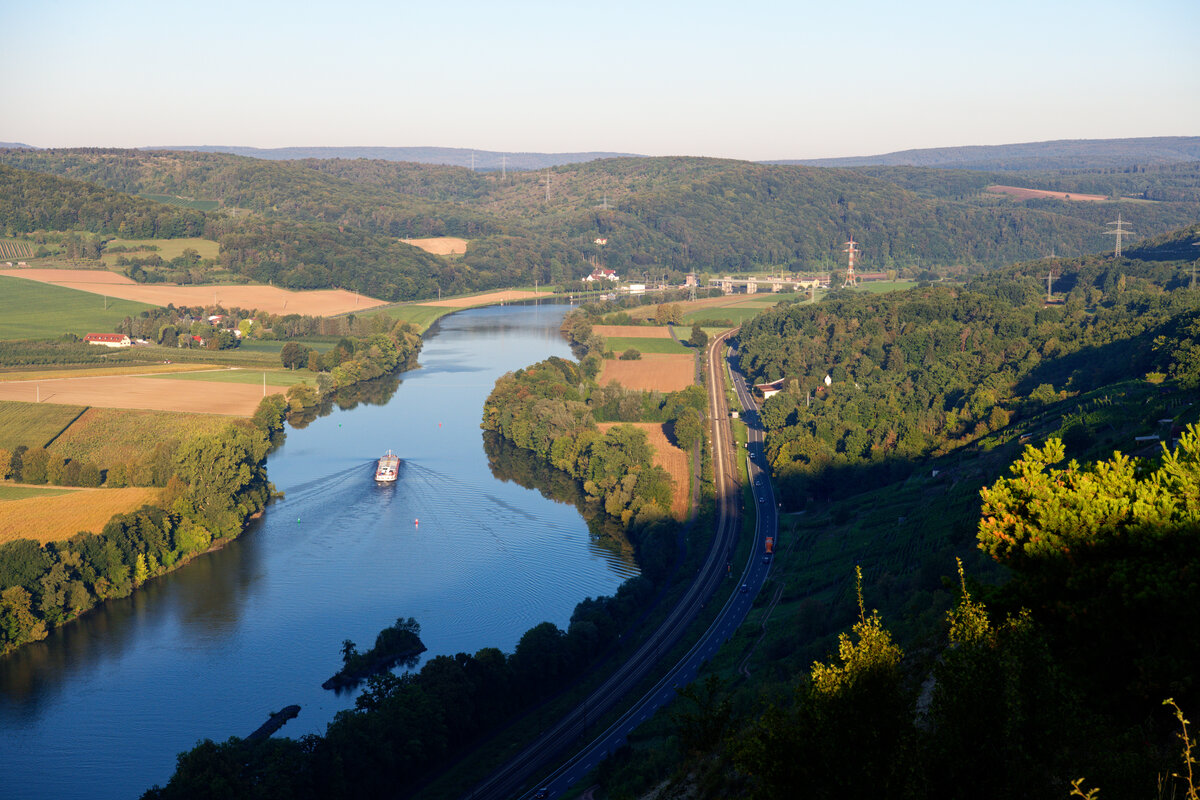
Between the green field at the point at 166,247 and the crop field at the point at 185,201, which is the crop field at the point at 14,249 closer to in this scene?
the green field at the point at 166,247

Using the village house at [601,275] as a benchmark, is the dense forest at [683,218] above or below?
above

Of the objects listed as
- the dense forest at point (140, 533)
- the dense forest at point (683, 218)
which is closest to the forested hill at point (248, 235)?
the dense forest at point (683, 218)

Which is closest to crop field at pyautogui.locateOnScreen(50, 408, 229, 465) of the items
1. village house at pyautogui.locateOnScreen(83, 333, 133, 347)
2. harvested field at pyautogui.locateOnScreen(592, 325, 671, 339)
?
village house at pyautogui.locateOnScreen(83, 333, 133, 347)

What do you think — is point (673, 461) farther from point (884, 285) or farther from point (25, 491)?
point (884, 285)

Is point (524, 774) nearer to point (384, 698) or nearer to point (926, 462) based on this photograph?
point (384, 698)

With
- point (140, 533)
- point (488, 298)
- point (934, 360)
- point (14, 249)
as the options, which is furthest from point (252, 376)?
point (488, 298)

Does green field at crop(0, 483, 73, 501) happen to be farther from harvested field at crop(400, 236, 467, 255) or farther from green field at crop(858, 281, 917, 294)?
green field at crop(858, 281, 917, 294)
